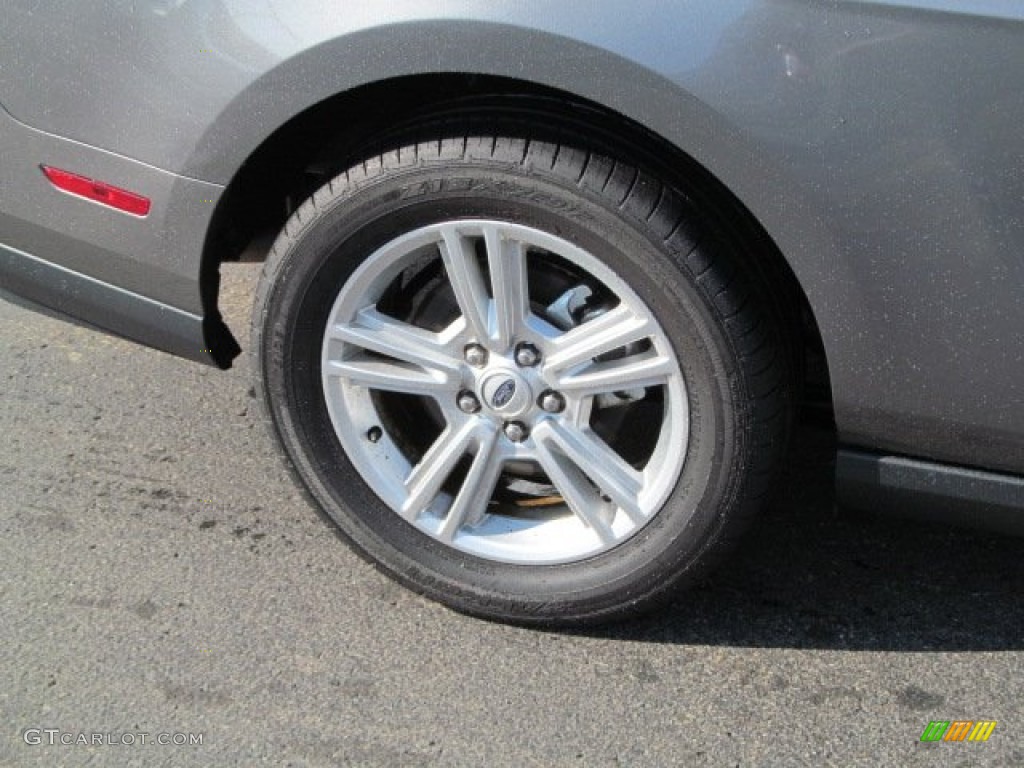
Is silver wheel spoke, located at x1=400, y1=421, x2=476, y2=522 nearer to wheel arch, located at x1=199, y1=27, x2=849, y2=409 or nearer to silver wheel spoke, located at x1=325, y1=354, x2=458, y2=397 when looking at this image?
silver wheel spoke, located at x1=325, y1=354, x2=458, y2=397

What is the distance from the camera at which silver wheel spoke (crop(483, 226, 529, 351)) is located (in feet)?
7.38

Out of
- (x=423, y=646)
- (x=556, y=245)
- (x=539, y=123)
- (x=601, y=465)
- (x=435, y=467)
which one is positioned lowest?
(x=423, y=646)

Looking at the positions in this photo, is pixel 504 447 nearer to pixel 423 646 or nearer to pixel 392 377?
pixel 392 377

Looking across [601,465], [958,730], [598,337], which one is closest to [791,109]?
[598,337]

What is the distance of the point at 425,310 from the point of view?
2498 millimetres

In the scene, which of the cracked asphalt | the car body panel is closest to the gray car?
the car body panel

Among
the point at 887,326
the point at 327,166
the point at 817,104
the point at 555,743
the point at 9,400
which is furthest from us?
the point at 9,400

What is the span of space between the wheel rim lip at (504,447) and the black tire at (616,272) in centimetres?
2

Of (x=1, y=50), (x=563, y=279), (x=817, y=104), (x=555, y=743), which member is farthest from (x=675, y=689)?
(x=1, y=50)

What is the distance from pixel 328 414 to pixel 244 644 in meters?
0.45

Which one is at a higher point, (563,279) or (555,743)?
(563,279)

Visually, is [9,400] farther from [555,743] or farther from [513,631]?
[555,743]

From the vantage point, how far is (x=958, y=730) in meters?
2.28

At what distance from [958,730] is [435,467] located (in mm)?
1029
